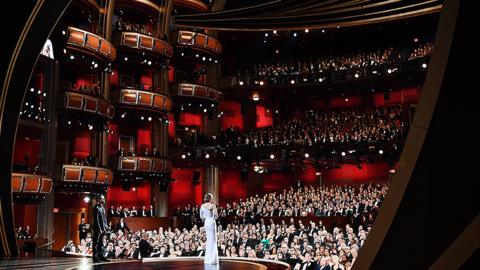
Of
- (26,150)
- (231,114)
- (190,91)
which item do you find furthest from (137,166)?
(231,114)

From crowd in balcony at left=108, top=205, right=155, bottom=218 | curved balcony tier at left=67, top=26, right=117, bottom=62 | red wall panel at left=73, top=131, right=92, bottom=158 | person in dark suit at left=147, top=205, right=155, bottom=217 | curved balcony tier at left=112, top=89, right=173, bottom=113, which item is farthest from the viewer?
person in dark suit at left=147, top=205, right=155, bottom=217

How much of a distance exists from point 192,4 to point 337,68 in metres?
9.34

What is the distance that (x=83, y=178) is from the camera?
21219 millimetres

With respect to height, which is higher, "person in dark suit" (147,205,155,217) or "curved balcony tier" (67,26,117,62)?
"curved balcony tier" (67,26,117,62)

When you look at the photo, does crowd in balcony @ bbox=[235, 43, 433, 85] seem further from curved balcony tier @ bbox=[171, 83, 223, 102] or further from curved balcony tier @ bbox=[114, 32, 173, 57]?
curved balcony tier @ bbox=[114, 32, 173, 57]

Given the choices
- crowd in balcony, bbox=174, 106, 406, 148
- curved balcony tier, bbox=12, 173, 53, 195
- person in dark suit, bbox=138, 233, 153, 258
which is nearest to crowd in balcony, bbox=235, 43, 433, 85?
crowd in balcony, bbox=174, 106, 406, 148

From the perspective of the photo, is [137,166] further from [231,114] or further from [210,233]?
[210,233]

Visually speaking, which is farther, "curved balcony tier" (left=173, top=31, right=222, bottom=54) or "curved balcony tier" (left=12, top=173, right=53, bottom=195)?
"curved balcony tier" (left=173, top=31, right=222, bottom=54)

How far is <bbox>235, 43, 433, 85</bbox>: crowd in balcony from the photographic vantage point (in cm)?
2714

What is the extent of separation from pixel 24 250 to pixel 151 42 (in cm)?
1197

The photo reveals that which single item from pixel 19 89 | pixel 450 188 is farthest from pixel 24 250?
pixel 450 188

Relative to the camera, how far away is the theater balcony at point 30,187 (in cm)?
1820

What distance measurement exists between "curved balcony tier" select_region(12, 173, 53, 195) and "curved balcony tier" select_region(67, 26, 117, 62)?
584 cm

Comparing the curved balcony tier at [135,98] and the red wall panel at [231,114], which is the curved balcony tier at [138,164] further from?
the red wall panel at [231,114]
